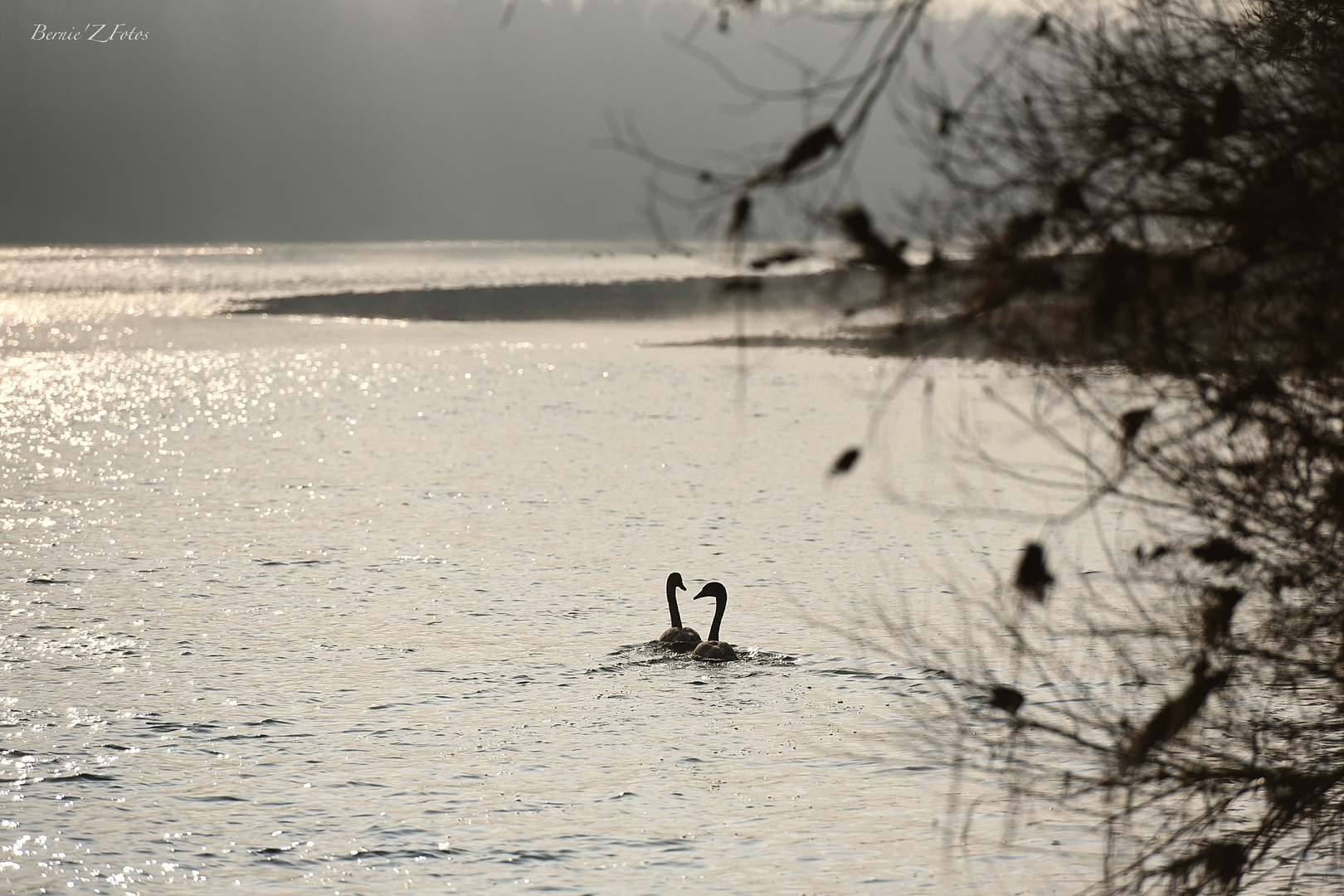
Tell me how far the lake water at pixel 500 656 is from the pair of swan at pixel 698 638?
14 centimetres

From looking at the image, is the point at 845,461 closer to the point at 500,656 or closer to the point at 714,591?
the point at 500,656

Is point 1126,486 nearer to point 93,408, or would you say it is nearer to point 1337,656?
point 1337,656

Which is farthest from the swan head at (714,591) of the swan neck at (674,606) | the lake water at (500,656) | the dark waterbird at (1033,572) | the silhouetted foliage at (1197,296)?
the dark waterbird at (1033,572)

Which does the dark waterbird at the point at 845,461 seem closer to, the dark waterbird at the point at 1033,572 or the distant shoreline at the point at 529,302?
the dark waterbird at the point at 1033,572

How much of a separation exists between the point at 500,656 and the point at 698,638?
132 cm

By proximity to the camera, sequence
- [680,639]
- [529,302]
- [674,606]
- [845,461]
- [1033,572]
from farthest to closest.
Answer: [529,302] → [674,606] → [680,639] → [1033,572] → [845,461]

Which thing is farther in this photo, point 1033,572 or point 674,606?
point 674,606

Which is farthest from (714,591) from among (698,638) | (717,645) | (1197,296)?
(1197,296)

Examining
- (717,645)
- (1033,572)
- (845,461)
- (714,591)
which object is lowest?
(717,645)

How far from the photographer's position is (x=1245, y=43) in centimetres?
530

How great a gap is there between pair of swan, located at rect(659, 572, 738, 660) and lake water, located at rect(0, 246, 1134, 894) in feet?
0.46

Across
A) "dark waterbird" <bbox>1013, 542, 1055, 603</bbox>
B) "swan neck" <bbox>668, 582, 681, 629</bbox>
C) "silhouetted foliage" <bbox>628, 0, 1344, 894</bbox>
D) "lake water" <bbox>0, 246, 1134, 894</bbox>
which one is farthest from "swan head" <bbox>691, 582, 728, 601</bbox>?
"dark waterbird" <bbox>1013, 542, 1055, 603</bbox>

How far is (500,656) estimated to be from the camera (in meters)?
9.86

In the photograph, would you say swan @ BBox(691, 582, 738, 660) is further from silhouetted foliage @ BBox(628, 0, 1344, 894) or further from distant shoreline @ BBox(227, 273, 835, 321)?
distant shoreline @ BBox(227, 273, 835, 321)
